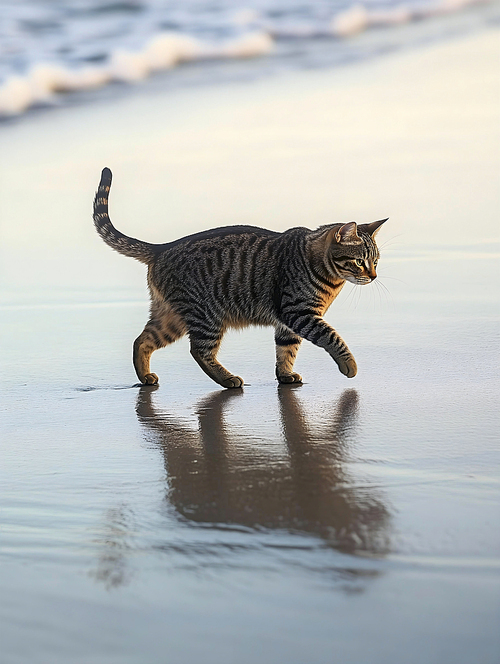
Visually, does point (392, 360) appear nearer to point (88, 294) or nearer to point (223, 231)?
point (223, 231)

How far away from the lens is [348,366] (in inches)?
144

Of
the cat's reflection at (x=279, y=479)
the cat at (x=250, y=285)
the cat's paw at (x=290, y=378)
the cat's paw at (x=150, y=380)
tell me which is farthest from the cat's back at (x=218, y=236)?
the cat's reflection at (x=279, y=479)

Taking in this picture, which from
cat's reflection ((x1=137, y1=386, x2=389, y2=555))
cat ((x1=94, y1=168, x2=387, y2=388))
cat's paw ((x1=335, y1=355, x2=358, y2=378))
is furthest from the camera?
cat ((x1=94, y1=168, x2=387, y2=388))

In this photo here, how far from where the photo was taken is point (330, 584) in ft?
5.36

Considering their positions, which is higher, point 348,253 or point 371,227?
point 371,227

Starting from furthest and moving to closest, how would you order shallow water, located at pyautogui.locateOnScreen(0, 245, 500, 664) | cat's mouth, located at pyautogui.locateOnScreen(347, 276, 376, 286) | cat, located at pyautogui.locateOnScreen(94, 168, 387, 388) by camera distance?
cat's mouth, located at pyautogui.locateOnScreen(347, 276, 376, 286)
cat, located at pyautogui.locateOnScreen(94, 168, 387, 388)
shallow water, located at pyautogui.locateOnScreen(0, 245, 500, 664)

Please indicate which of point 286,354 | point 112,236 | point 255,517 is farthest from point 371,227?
point 255,517

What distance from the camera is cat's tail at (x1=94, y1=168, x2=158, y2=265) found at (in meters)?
4.27

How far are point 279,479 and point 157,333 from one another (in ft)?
6.31

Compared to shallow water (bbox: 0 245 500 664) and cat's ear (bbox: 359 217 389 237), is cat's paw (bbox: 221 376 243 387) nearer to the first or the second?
Answer: shallow water (bbox: 0 245 500 664)

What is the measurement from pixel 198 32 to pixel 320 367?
586cm

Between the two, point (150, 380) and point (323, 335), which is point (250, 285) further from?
point (150, 380)

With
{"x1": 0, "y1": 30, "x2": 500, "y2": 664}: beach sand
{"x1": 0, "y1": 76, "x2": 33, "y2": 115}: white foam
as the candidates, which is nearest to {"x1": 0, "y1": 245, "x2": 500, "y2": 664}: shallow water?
{"x1": 0, "y1": 30, "x2": 500, "y2": 664}: beach sand

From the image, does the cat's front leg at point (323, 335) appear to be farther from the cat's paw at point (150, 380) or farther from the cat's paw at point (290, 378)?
the cat's paw at point (150, 380)
